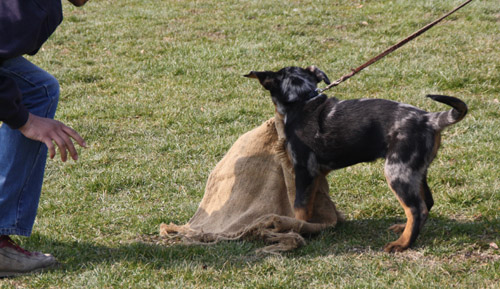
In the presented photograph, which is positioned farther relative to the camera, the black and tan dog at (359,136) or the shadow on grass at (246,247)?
the shadow on grass at (246,247)

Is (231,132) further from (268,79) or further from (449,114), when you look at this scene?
(449,114)

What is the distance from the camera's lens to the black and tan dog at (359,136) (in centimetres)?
397

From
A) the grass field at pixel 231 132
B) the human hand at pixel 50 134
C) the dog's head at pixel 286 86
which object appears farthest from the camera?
the dog's head at pixel 286 86

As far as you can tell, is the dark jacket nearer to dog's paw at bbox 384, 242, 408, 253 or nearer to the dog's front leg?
the dog's front leg

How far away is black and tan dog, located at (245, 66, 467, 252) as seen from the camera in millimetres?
3971

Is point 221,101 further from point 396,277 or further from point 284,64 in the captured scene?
point 396,277

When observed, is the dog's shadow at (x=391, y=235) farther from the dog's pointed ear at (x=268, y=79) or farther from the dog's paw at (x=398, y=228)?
the dog's pointed ear at (x=268, y=79)

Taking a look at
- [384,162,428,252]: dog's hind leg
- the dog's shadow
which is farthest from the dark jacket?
[384,162,428,252]: dog's hind leg

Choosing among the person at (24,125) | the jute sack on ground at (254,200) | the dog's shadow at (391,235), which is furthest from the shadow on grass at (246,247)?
the person at (24,125)

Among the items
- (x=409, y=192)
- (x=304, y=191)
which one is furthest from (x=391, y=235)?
(x=304, y=191)

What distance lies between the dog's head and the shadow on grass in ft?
3.36

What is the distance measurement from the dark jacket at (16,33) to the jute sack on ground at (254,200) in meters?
1.60

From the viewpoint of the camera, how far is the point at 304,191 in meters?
4.41

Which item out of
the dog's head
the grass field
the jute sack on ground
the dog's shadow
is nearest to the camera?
the grass field
